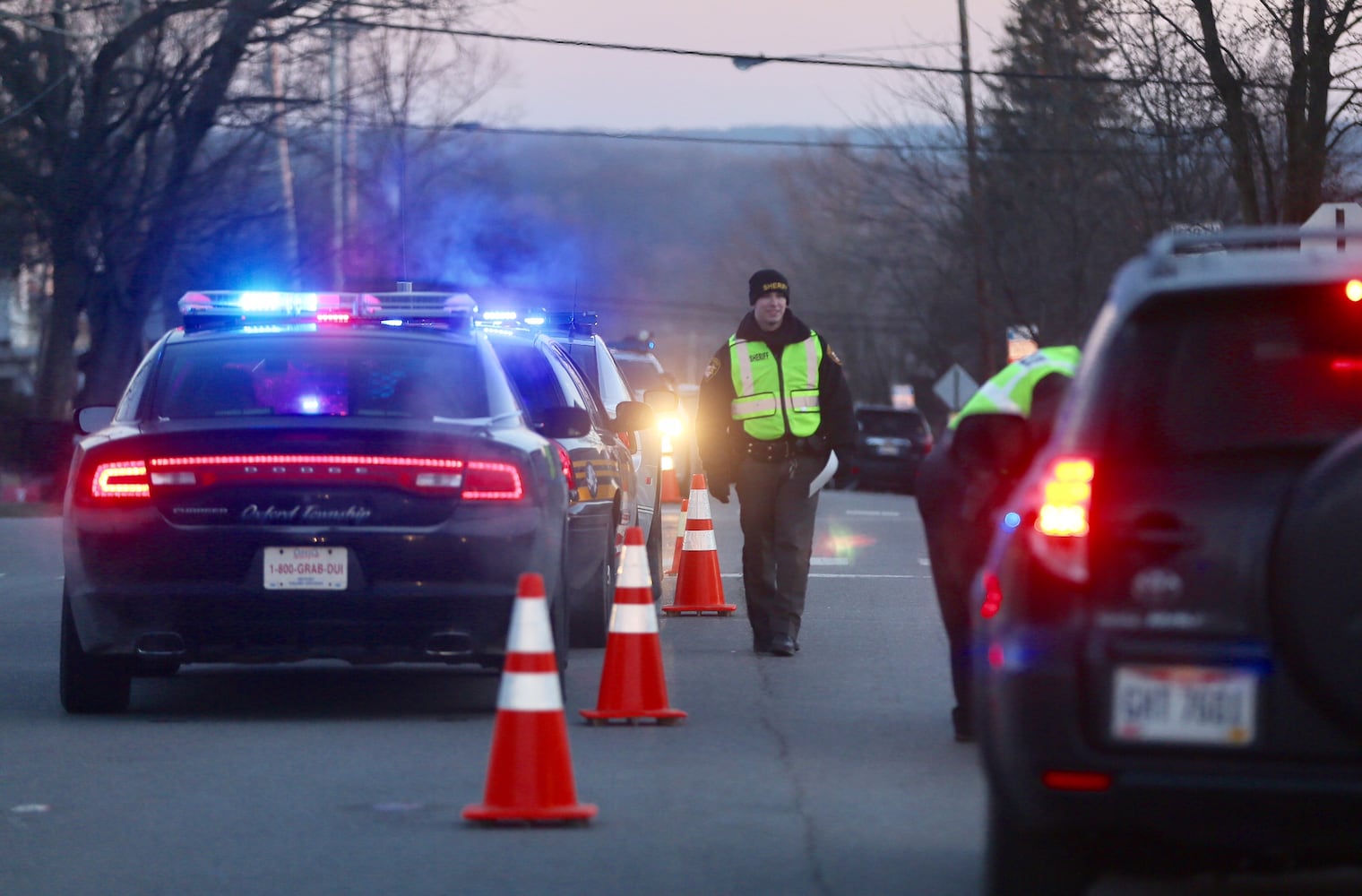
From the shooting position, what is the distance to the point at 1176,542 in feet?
15.0

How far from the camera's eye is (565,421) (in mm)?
10312

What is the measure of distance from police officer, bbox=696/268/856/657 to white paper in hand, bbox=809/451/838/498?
0.07 feet

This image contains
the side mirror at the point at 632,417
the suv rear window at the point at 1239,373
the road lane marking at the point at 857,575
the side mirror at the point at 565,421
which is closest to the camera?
the suv rear window at the point at 1239,373

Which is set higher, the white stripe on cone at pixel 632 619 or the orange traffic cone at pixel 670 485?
the white stripe on cone at pixel 632 619

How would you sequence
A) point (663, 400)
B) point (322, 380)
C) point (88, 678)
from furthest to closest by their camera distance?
point (663, 400) < point (322, 380) < point (88, 678)

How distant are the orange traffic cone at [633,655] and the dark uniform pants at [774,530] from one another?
2.67m

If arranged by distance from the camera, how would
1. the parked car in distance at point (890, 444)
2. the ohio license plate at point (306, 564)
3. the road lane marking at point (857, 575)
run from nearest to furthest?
the ohio license plate at point (306, 564) < the road lane marking at point (857, 575) < the parked car in distance at point (890, 444)

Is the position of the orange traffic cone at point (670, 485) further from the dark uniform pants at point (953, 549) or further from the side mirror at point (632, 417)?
the dark uniform pants at point (953, 549)

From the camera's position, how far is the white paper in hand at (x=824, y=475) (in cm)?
1185

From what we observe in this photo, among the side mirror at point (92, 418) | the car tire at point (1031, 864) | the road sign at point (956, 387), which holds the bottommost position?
the road sign at point (956, 387)

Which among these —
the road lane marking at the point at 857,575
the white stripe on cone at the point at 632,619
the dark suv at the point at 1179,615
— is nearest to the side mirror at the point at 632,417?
the white stripe on cone at the point at 632,619

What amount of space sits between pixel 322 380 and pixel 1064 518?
5.30 metres

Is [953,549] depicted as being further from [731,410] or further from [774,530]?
[731,410]

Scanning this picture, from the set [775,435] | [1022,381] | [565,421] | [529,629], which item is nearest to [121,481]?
[565,421]
